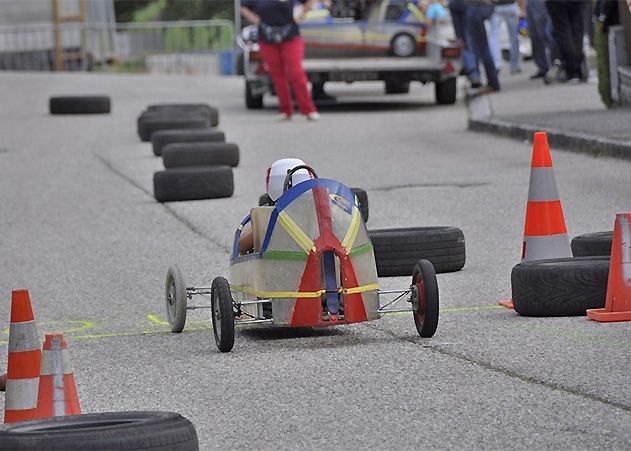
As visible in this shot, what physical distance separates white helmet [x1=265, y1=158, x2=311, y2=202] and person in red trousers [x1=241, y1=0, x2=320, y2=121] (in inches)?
447

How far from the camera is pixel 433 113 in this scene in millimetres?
20562

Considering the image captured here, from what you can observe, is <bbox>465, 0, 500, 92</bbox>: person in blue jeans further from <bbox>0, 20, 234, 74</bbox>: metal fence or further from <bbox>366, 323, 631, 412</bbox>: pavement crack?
<bbox>0, 20, 234, 74</bbox>: metal fence

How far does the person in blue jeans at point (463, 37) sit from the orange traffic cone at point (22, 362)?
1516 centimetres

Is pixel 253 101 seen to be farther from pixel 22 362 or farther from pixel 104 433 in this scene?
pixel 104 433

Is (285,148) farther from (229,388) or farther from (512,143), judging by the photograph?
(229,388)

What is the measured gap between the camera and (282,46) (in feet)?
61.6

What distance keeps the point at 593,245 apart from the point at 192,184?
5079 millimetres

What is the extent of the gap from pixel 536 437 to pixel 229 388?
141 cm

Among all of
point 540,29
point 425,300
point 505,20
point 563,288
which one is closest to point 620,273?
point 563,288

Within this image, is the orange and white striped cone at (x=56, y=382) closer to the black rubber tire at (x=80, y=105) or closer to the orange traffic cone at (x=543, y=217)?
the orange traffic cone at (x=543, y=217)

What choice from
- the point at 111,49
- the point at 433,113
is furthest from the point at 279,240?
the point at 111,49

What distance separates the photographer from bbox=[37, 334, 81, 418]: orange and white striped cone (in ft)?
15.6

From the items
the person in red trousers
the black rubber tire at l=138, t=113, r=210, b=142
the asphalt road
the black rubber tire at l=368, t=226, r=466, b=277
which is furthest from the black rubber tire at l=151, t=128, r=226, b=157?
the black rubber tire at l=368, t=226, r=466, b=277

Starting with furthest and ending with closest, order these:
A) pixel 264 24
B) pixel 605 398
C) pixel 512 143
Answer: pixel 264 24, pixel 512 143, pixel 605 398
